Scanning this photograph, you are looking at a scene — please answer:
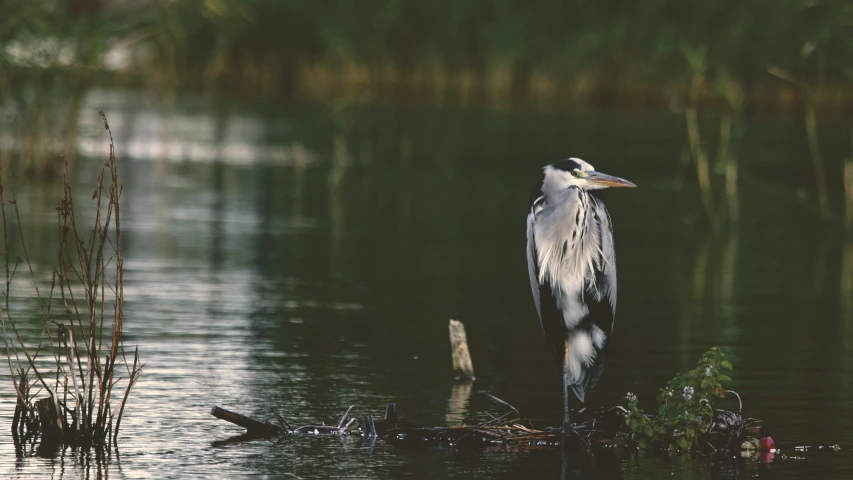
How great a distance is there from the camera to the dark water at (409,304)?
8.09m

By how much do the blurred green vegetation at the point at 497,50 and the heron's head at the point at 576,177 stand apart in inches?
1123

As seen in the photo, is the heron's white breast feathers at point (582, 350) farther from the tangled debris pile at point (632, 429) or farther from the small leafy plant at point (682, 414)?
the small leafy plant at point (682, 414)

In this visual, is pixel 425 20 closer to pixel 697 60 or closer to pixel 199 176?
pixel 199 176

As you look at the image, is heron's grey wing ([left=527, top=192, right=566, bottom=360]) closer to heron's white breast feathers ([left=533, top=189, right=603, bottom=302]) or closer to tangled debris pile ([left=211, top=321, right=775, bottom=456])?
heron's white breast feathers ([left=533, top=189, right=603, bottom=302])

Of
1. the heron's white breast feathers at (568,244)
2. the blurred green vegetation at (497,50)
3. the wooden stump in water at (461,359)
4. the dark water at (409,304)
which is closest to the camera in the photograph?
the dark water at (409,304)

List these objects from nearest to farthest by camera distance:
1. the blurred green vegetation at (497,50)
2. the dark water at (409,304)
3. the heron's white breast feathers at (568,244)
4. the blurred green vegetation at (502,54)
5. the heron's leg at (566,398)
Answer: the dark water at (409,304)
the heron's leg at (566,398)
the heron's white breast feathers at (568,244)
the blurred green vegetation at (502,54)
the blurred green vegetation at (497,50)

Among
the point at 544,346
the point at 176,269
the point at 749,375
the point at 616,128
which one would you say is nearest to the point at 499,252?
the point at 176,269

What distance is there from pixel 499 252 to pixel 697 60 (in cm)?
305

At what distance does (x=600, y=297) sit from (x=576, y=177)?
0.66 meters

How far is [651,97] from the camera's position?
44.4m

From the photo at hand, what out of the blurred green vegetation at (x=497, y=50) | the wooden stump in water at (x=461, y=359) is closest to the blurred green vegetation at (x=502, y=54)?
the blurred green vegetation at (x=497, y=50)

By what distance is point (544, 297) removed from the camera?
8633mm

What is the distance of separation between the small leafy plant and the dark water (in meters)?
0.13

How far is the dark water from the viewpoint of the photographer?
809cm
